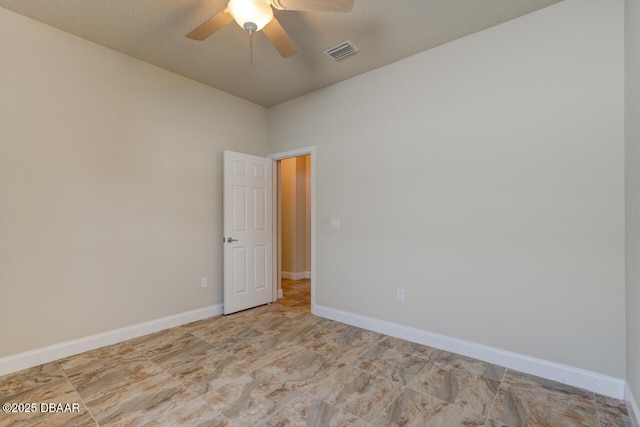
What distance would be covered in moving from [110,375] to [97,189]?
165cm

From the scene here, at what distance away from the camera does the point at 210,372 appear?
7.67ft

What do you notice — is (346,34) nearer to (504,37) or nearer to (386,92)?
(386,92)

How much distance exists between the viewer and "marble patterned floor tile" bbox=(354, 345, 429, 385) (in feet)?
7.55

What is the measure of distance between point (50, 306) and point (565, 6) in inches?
189

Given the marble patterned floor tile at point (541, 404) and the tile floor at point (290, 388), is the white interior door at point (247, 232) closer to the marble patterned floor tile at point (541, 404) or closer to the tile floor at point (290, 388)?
the tile floor at point (290, 388)

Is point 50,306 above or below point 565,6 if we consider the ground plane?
below

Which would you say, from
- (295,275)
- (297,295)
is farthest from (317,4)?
(295,275)

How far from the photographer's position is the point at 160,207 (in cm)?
324

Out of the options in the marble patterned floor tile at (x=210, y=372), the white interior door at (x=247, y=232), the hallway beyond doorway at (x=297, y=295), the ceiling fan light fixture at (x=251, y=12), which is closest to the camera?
the ceiling fan light fixture at (x=251, y=12)

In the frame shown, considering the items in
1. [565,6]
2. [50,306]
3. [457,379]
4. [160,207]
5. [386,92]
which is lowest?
[457,379]

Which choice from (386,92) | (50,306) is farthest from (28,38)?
(386,92)

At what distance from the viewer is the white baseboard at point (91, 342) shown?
7.69 ft

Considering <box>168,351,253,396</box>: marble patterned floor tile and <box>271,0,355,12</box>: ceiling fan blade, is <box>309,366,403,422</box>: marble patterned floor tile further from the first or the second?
<box>271,0,355,12</box>: ceiling fan blade

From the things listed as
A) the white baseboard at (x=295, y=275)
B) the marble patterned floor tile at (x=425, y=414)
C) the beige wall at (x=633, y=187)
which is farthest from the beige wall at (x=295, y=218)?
the beige wall at (x=633, y=187)
